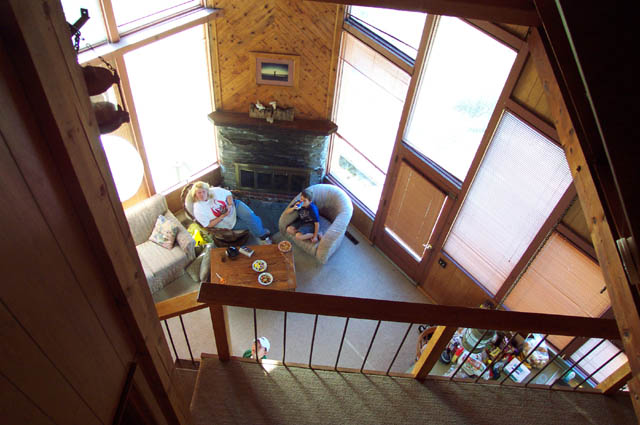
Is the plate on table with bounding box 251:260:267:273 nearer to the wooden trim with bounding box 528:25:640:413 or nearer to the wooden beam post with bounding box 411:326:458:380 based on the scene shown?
the wooden beam post with bounding box 411:326:458:380

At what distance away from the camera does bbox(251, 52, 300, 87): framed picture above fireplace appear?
5.44 metres

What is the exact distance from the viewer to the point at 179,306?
231 centimetres

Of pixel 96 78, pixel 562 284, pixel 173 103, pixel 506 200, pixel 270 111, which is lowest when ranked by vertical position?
pixel 562 284

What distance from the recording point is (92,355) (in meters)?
1.36

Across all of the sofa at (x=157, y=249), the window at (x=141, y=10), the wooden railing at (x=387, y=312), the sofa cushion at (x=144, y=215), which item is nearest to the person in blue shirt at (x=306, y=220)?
the sofa at (x=157, y=249)

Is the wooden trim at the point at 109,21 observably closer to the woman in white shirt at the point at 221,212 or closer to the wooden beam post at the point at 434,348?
the woman in white shirt at the point at 221,212

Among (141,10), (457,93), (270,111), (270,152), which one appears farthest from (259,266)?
(141,10)

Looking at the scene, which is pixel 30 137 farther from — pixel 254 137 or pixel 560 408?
pixel 254 137

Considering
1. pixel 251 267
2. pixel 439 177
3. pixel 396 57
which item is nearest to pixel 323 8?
pixel 396 57

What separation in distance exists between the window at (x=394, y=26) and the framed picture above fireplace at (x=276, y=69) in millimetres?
940

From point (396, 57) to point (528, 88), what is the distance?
1.58 m

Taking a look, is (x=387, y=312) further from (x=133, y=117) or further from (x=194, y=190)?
(x=133, y=117)

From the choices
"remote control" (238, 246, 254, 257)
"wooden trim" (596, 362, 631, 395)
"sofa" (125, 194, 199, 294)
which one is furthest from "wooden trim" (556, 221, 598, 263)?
"sofa" (125, 194, 199, 294)

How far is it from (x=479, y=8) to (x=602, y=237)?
Answer: 193cm
